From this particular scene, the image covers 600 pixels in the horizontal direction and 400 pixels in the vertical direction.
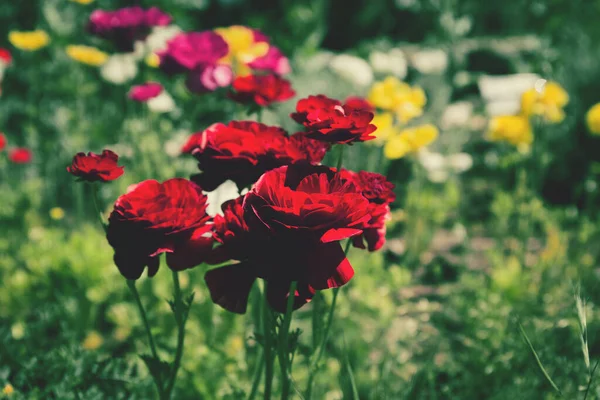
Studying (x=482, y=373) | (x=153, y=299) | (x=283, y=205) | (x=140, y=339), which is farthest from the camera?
(x=153, y=299)

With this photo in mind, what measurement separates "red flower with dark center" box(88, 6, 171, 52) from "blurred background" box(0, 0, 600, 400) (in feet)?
0.48

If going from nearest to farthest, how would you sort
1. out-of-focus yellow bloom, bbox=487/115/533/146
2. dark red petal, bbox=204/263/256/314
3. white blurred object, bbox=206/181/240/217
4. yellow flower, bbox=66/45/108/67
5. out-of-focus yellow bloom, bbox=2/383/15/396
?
dark red petal, bbox=204/263/256/314 → out-of-focus yellow bloom, bbox=2/383/15/396 → white blurred object, bbox=206/181/240/217 → out-of-focus yellow bloom, bbox=487/115/533/146 → yellow flower, bbox=66/45/108/67

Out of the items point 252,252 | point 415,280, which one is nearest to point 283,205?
point 252,252

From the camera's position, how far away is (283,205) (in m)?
0.81

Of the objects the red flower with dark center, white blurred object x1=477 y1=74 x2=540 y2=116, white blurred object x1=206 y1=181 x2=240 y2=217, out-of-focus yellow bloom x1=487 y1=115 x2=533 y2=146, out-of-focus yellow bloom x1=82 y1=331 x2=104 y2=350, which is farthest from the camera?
white blurred object x1=477 y1=74 x2=540 y2=116

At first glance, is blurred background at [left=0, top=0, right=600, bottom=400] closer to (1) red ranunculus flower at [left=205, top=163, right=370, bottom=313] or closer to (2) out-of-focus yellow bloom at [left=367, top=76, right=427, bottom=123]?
(2) out-of-focus yellow bloom at [left=367, top=76, right=427, bottom=123]

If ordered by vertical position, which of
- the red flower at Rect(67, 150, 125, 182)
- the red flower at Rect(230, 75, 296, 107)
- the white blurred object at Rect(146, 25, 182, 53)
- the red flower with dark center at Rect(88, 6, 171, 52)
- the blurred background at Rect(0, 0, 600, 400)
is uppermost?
the red flower at Rect(230, 75, 296, 107)

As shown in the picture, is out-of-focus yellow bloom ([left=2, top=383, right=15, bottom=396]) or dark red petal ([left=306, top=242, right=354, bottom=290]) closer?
dark red petal ([left=306, top=242, right=354, bottom=290])

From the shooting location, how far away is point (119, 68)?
2.61 m

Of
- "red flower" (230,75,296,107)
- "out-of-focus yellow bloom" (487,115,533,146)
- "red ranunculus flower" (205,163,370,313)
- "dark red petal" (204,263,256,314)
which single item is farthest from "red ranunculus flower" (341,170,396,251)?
"out-of-focus yellow bloom" (487,115,533,146)

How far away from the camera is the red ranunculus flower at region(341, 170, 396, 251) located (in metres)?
0.97

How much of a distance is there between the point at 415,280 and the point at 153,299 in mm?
1194

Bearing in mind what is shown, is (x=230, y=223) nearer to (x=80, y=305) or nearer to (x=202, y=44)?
(x=202, y=44)

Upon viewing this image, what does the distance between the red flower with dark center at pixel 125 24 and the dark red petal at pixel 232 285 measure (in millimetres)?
1534
